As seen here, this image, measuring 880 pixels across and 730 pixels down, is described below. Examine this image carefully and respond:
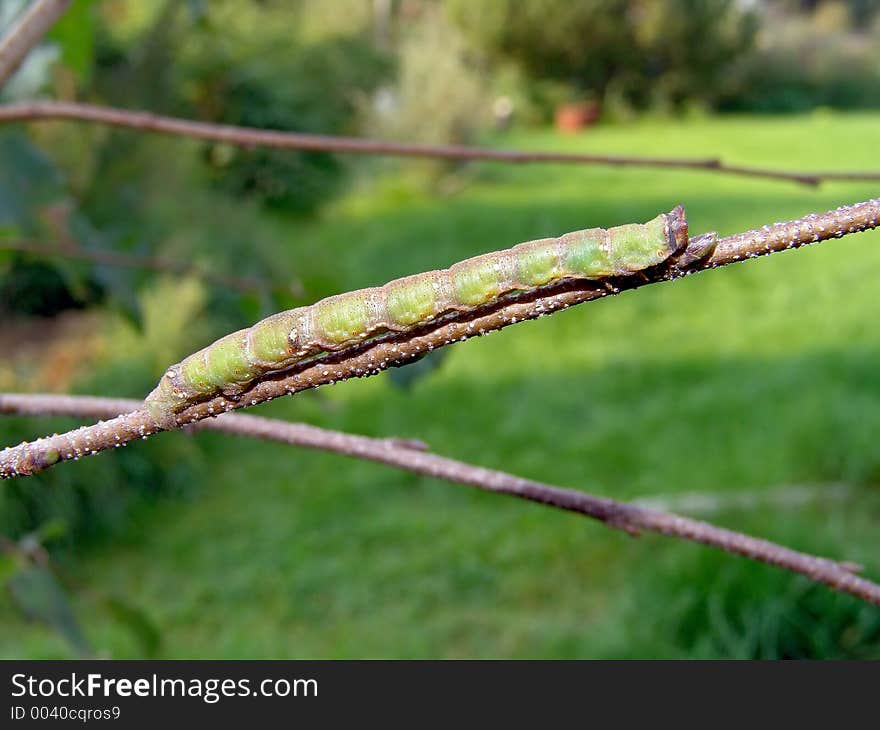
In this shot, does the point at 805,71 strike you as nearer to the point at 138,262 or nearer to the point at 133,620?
the point at 138,262

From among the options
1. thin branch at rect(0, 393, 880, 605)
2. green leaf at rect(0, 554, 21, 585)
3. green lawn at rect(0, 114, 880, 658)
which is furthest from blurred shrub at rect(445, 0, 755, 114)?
thin branch at rect(0, 393, 880, 605)

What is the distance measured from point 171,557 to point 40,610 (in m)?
1.76

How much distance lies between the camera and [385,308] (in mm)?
276

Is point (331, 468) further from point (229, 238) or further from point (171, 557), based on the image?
point (229, 238)

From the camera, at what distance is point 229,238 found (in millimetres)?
3963

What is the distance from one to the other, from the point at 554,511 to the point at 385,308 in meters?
2.28

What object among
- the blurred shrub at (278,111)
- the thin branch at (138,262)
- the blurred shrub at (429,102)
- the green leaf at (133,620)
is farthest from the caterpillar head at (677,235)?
the blurred shrub at (429,102)

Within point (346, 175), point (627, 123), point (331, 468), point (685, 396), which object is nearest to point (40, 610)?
point (331, 468)

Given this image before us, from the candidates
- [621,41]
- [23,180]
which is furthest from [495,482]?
[621,41]

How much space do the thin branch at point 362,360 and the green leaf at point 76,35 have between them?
74 centimetres

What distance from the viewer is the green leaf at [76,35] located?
2.96ft

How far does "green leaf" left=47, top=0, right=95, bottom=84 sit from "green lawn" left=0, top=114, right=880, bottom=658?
36cm

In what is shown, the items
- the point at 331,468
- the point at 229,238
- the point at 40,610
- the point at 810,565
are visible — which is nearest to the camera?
the point at 810,565

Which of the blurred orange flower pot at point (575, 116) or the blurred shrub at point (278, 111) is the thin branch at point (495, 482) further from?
the blurred orange flower pot at point (575, 116)
